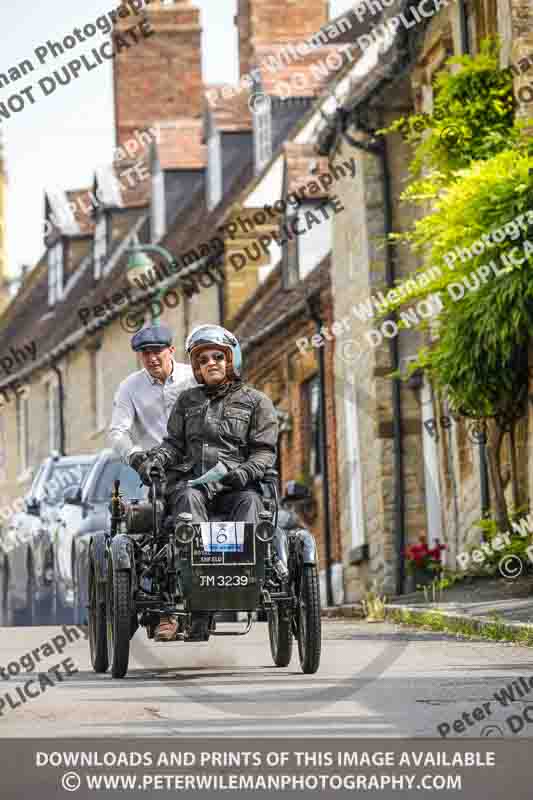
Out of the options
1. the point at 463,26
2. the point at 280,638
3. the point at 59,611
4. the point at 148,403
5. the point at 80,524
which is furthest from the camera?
the point at 463,26

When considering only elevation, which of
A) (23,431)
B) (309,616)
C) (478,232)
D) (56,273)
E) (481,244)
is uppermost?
(56,273)

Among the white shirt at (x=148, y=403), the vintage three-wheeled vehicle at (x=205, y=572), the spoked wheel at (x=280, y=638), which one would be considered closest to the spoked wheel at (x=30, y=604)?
the white shirt at (x=148, y=403)

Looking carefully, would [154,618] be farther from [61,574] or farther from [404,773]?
[61,574]

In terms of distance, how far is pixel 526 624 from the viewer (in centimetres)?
1307

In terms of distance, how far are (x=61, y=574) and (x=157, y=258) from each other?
66.7ft

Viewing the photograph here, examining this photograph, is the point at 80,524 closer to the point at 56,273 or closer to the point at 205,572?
the point at 205,572

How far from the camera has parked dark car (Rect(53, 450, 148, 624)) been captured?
19062mm

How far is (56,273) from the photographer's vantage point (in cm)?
5103

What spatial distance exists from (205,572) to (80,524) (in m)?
9.62

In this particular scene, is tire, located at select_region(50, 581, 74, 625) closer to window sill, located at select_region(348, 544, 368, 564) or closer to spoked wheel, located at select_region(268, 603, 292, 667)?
window sill, located at select_region(348, 544, 368, 564)

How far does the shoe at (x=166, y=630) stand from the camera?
412 inches

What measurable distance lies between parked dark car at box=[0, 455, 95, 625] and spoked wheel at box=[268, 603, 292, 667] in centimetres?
1032

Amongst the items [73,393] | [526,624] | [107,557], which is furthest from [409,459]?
[73,393]

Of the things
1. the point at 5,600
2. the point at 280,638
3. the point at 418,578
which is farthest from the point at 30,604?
the point at 280,638
